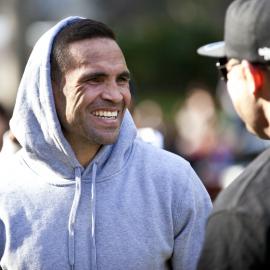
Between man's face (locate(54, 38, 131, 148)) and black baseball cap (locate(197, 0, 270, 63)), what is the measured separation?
1.03 m

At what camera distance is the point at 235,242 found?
355 cm

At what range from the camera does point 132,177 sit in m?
4.94

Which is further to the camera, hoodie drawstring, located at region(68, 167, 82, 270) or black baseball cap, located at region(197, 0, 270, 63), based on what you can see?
hoodie drawstring, located at region(68, 167, 82, 270)

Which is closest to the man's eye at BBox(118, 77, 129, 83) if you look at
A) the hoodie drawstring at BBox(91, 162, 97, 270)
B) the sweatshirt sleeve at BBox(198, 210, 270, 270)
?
the hoodie drawstring at BBox(91, 162, 97, 270)

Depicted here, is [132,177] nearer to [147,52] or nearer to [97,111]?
[97,111]

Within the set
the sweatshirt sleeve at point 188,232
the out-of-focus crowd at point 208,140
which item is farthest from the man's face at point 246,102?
the out-of-focus crowd at point 208,140

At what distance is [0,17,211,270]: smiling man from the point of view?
4.78 metres

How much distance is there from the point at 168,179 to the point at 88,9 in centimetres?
3830

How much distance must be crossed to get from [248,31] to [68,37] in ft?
4.58

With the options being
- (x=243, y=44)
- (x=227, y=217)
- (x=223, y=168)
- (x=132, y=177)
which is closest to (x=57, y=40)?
(x=132, y=177)

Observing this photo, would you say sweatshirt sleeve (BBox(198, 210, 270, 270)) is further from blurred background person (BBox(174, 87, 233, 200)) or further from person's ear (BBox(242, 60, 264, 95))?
blurred background person (BBox(174, 87, 233, 200))

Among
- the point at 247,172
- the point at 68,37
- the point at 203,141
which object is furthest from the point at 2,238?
the point at 203,141

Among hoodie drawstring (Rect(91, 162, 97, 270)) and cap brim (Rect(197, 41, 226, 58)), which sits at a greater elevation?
cap brim (Rect(197, 41, 226, 58))

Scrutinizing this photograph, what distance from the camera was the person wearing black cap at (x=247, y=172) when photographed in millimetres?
3531
